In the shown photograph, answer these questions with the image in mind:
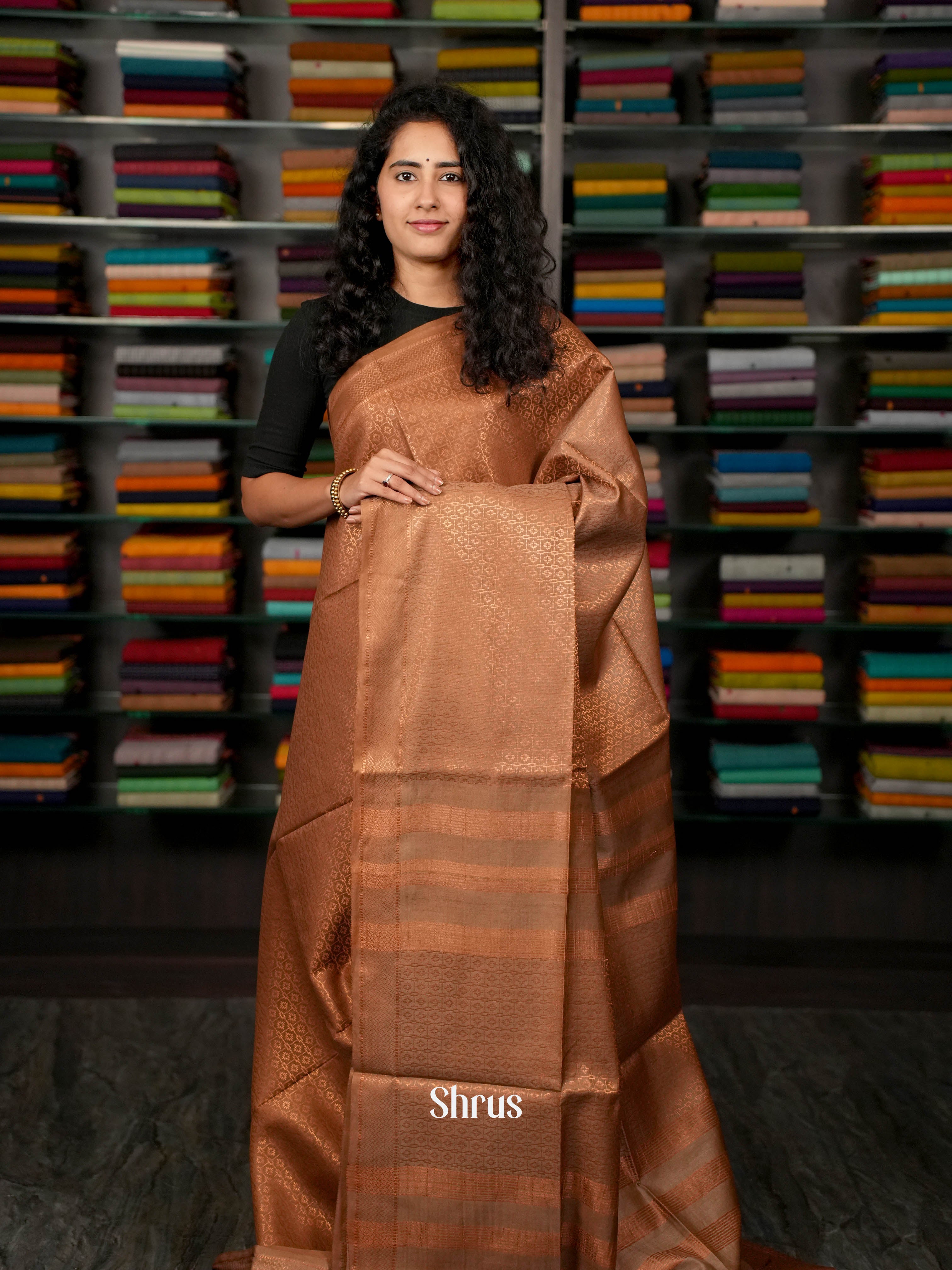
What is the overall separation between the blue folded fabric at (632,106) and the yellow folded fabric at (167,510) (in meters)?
1.36

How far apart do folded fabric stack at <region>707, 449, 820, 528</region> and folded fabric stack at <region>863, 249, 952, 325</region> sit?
365 millimetres

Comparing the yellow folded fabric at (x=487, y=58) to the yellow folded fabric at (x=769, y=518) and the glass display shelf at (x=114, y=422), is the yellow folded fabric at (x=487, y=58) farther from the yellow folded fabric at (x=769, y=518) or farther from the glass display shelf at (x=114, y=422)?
the yellow folded fabric at (x=769, y=518)

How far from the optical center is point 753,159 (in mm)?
3008

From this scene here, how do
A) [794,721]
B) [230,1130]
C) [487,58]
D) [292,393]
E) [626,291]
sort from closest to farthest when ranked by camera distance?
1. [292,393]
2. [230,1130]
3. [487,58]
4. [626,291]
5. [794,721]

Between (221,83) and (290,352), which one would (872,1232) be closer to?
(290,352)

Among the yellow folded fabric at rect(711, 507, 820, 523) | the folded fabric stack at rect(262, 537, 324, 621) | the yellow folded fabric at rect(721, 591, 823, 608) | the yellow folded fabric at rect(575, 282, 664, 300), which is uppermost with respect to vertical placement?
the yellow folded fabric at rect(575, 282, 664, 300)

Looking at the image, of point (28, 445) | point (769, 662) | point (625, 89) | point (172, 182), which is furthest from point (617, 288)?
point (28, 445)

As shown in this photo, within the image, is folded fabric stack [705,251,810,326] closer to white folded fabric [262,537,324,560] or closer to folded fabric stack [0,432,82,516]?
white folded fabric [262,537,324,560]

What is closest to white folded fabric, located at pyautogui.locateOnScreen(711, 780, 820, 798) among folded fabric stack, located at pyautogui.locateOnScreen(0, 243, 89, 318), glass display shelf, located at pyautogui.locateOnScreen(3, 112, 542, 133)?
glass display shelf, located at pyautogui.locateOnScreen(3, 112, 542, 133)

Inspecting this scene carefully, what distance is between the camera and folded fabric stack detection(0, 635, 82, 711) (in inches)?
124

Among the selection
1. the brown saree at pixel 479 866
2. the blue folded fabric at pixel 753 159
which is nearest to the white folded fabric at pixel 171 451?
the blue folded fabric at pixel 753 159

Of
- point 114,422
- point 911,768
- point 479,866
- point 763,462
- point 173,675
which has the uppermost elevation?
point 114,422

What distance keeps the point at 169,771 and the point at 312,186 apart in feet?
5.01

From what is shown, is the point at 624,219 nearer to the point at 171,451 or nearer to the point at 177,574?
the point at 171,451
